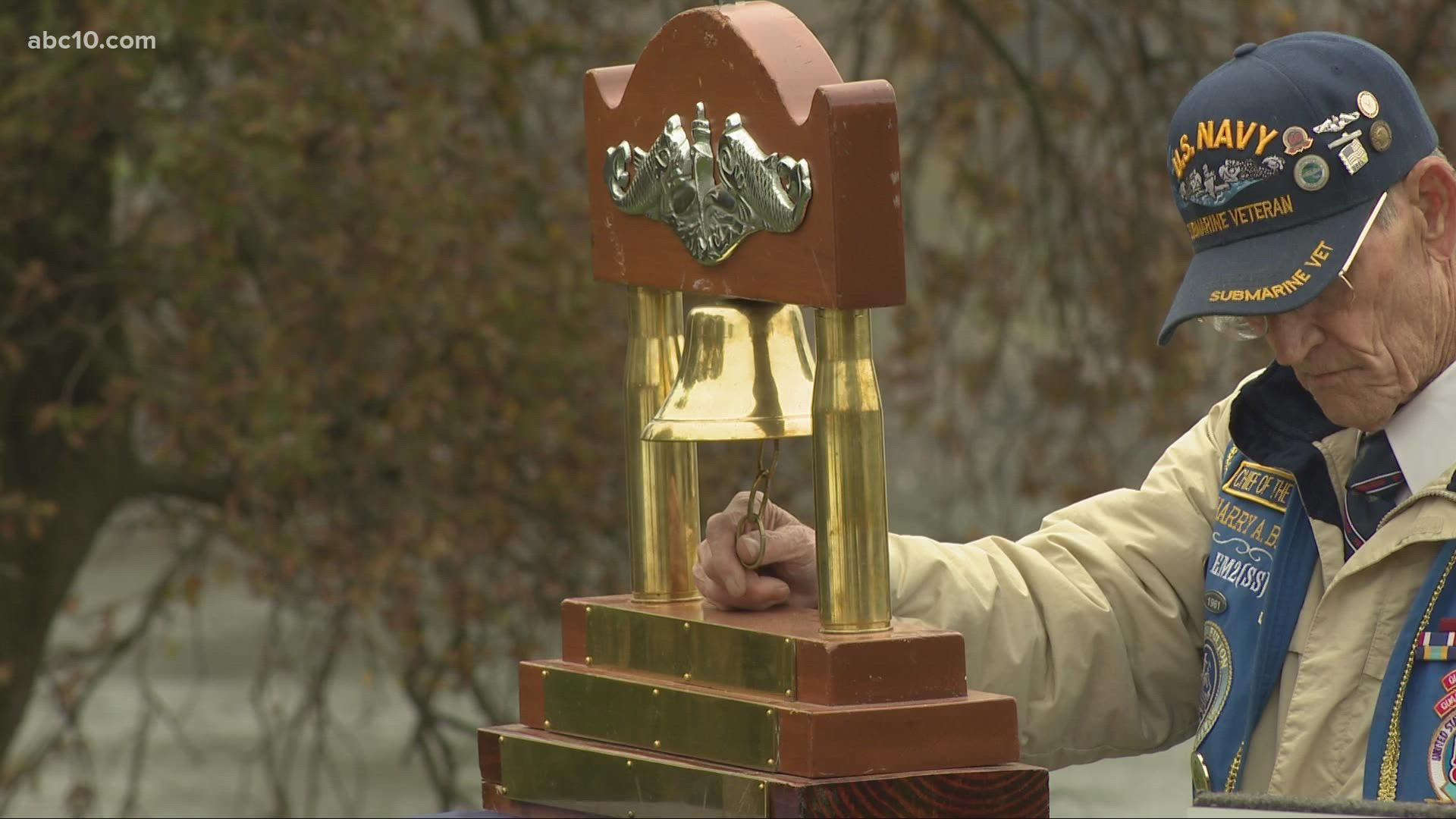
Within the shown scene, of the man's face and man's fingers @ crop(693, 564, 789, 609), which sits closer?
man's fingers @ crop(693, 564, 789, 609)

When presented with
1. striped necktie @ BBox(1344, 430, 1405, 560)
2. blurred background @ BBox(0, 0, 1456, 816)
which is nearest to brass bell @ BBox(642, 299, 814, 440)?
striped necktie @ BBox(1344, 430, 1405, 560)

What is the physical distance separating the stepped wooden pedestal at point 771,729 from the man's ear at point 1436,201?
2.37ft

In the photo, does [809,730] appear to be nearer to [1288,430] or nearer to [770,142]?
[770,142]

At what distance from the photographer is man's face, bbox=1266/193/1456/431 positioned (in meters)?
2.09

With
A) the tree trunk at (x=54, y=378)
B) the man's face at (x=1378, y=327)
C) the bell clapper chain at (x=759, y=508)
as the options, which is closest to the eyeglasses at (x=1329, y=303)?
the man's face at (x=1378, y=327)

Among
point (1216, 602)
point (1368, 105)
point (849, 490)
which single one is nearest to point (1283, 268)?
point (1368, 105)

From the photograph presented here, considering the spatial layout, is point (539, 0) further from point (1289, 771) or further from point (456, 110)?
point (1289, 771)

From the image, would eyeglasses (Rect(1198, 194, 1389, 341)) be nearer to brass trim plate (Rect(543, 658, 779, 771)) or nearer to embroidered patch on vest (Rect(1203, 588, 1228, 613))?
embroidered patch on vest (Rect(1203, 588, 1228, 613))

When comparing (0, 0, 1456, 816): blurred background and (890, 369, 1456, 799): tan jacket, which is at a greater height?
(0, 0, 1456, 816): blurred background

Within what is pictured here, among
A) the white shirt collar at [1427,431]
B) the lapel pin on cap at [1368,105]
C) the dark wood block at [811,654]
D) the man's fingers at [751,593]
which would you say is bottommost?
the dark wood block at [811,654]

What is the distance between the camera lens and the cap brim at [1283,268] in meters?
2.04

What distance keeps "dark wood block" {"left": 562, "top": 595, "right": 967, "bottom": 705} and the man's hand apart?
0.7 inches

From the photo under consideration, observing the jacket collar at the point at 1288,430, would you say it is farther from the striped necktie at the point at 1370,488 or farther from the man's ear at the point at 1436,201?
the man's ear at the point at 1436,201

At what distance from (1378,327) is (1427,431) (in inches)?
5.4
